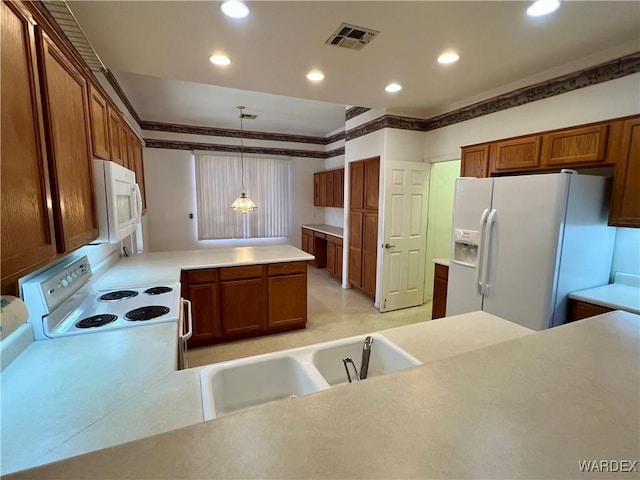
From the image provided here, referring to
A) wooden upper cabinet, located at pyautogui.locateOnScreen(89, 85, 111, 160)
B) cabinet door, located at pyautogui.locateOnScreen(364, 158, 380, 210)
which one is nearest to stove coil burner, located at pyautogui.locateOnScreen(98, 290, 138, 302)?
wooden upper cabinet, located at pyautogui.locateOnScreen(89, 85, 111, 160)

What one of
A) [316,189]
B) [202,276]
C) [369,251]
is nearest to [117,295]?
[202,276]

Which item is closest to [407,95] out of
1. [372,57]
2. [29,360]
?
[372,57]

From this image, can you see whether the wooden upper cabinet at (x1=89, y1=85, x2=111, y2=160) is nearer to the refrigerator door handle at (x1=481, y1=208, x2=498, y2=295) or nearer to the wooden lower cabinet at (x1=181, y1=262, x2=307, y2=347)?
the wooden lower cabinet at (x1=181, y1=262, x2=307, y2=347)

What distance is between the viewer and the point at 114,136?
2.28 meters

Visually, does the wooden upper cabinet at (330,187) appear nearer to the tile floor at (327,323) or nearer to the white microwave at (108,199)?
the tile floor at (327,323)

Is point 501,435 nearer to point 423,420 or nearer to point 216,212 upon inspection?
point 423,420

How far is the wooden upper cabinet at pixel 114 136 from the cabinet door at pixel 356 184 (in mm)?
2968

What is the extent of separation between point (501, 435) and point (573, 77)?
2969 mm

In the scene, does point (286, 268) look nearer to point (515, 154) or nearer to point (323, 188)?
point (515, 154)

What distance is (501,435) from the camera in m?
0.62

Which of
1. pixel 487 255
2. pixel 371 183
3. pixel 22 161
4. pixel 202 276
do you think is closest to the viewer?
pixel 22 161

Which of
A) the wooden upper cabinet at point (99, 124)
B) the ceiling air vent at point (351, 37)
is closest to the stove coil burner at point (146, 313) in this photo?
the wooden upper cabinet at point (99, 124)

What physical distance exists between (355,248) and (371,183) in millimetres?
1074

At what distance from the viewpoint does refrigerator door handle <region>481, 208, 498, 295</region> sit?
247cm
